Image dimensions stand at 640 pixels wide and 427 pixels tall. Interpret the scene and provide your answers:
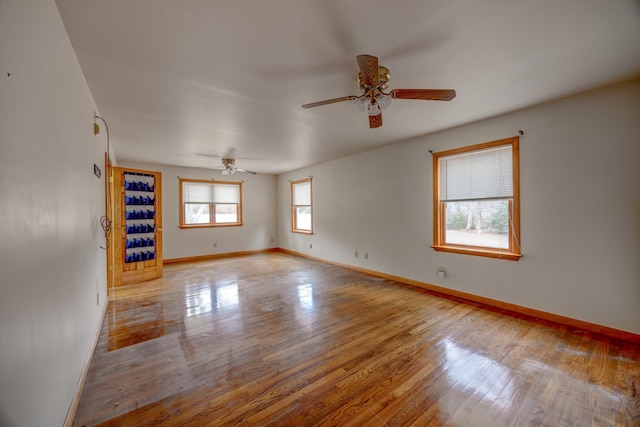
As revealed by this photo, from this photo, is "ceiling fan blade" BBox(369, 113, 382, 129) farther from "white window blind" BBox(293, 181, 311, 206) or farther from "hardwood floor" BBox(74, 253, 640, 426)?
"white window blind" BBox(293, 181, 311, 206)

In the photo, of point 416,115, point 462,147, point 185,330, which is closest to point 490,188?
point 462,147

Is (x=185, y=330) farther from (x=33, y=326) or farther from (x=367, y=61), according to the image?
(x=367, y=61)

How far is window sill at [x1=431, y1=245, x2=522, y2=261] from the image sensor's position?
10.7 feet

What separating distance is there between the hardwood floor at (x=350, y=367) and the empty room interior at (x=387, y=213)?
19 millimetres

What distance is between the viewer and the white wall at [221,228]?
6.41 metres

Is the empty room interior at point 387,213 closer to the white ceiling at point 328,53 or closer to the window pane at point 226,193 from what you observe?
the white ceiling at point 328,53

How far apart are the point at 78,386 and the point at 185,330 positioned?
1029 millimetres

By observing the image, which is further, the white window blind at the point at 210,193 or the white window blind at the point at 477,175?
the white window blind at the point at 210,193

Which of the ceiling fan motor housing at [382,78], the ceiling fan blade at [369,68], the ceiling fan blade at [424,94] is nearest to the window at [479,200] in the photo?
the ceiling fan blade at [424,94]

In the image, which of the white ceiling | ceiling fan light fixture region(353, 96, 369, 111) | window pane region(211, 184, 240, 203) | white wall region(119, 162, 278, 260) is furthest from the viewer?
window pane region(211, 184, 240, 203)

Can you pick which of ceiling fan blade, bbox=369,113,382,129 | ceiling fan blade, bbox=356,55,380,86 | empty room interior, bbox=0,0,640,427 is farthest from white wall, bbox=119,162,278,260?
ceiling fan blade, bbox=356,55,380,86

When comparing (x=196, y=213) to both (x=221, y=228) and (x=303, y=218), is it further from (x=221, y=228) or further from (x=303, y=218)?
(x=303, y=218)

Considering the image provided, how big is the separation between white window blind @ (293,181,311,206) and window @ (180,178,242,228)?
64.3 inches

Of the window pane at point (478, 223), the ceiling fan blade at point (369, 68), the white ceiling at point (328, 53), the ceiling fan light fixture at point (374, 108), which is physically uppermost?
the white ceiling at point (328, 53)
